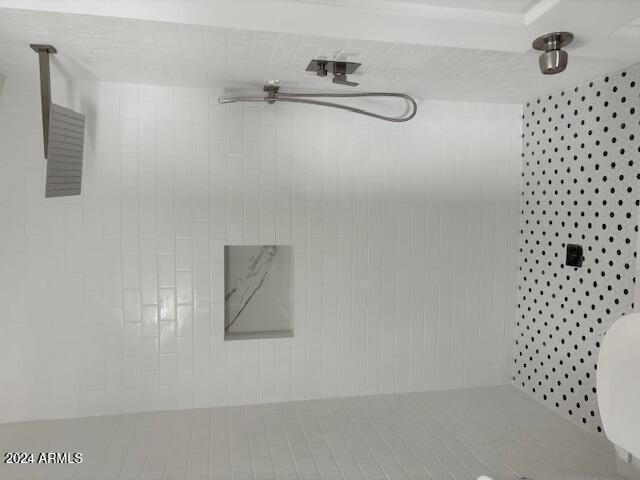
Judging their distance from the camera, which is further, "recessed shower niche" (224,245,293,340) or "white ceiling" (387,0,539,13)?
"recessed shower niche" (224,245,293,340)

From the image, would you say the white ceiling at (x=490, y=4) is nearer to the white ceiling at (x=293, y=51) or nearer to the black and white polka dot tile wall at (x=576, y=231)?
the white ceiling at (x=293, y=51)

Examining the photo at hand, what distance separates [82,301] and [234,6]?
4.66 feet

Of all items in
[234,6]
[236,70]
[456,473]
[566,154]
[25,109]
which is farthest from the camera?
[566,154]

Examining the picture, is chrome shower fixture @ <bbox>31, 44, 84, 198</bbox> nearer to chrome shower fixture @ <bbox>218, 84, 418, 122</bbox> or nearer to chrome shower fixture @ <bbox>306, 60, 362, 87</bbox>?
chrome shower fixture @ <bbox>218, 84, 418, 122</bbox>

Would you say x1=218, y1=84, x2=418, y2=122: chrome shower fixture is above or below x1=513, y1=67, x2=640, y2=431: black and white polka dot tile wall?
above

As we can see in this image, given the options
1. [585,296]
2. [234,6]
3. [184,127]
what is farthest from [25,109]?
[585,296]

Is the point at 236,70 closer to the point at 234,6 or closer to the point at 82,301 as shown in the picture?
the point at 234,6

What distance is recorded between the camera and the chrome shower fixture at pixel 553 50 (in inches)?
62.6

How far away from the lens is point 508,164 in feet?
8.42

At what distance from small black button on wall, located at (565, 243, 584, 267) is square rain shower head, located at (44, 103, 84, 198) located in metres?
2.01

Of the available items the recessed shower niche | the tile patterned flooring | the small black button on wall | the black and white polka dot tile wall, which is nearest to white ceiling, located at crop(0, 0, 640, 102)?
the black and white polka dot tile wall

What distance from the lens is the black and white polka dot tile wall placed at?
1921 millimetres

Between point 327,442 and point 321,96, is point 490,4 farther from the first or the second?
point 327,442

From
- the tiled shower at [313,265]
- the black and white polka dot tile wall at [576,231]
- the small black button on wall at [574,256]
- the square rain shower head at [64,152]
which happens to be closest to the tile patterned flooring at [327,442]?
the tiled shower at [313,265]
